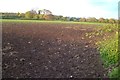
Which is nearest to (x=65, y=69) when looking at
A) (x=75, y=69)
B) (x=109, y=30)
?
(x=75, y=69)

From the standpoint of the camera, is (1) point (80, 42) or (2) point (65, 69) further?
(1) point (80, 42)

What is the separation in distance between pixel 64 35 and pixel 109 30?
81.3 inches

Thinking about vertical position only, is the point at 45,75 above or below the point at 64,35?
below

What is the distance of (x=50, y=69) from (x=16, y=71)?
2.75 ft

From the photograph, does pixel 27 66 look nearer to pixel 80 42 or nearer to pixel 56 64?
pixel 56 64

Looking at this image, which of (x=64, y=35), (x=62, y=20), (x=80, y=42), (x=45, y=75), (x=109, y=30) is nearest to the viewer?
(x=45, y=75)

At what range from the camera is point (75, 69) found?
747cm

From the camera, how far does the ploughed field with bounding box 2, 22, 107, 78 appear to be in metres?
7.21

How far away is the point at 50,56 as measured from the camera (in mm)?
8500

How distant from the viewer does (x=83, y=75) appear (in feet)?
23.2

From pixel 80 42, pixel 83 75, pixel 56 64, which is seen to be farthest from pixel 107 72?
pixel 80 42

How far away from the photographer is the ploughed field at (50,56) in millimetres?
7207

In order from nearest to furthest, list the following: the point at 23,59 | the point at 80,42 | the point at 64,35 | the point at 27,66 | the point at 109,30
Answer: the point at 27,66
the point at 23,59
the point at 80,42
the point at 64,35
the point at 109,30

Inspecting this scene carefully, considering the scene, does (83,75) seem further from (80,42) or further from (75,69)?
(80,42)
